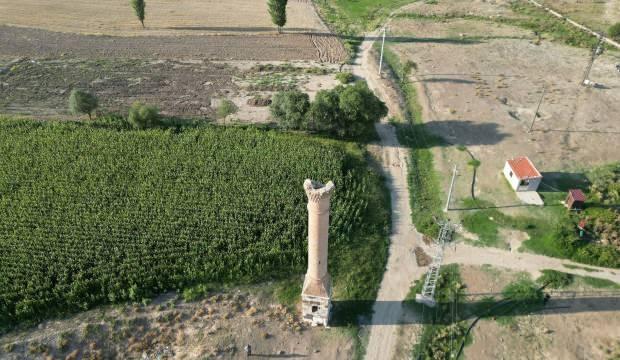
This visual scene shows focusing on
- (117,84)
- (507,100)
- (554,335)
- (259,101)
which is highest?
(507,100)

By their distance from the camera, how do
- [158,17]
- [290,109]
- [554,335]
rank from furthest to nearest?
[158,17], [290,109], [554,335]

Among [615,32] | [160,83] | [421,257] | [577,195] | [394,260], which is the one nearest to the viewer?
[394,260]

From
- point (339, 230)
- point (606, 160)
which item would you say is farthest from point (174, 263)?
point (606, 160)

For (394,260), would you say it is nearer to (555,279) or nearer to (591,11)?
(555,279)

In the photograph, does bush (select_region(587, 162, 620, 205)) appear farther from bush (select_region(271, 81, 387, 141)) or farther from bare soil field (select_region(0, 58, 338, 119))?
bare soil field (select_region(0, 58, 338, 119))

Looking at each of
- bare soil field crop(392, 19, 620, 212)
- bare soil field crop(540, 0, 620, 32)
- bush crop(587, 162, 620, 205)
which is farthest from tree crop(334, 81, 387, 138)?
bare soil field crop(540, 0, 620, 32)

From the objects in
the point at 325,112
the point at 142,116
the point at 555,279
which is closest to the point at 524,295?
the point at 555,279

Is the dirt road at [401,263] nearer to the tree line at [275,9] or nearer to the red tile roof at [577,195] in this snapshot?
the red tile roof at [577,195]

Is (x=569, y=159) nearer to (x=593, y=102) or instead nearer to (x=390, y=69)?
(x=593, y=102)
